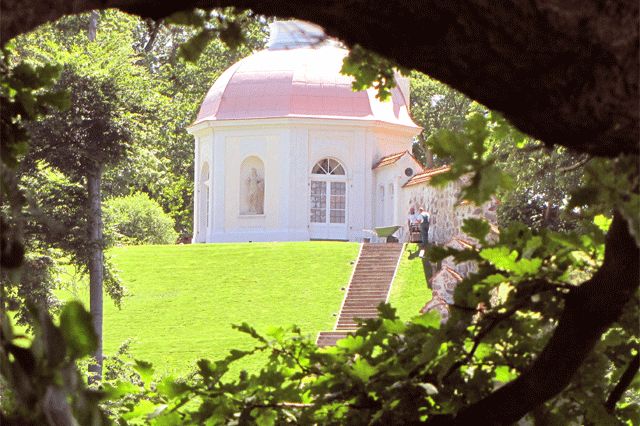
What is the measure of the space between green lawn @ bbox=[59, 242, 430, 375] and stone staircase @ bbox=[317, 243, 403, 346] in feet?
0.62

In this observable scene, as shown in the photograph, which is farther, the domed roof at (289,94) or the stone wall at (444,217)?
the domed roof at (289,94)

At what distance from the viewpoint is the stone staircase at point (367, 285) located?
2178cm

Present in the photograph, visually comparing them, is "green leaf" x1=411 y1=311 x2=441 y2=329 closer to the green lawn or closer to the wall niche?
the green lawn

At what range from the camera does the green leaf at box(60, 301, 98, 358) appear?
1.49 metres

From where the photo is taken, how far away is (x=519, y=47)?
225cm

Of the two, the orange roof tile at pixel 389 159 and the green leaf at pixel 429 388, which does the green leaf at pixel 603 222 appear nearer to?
the green leaf at pixel 429 388

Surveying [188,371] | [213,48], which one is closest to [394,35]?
[188,371]

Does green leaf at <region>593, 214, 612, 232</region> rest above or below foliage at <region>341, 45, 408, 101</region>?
below

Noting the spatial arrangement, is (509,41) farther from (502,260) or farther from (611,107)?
(502,260)

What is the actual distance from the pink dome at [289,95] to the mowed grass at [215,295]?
19.2 ft

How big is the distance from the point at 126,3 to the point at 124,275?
24.5 metres

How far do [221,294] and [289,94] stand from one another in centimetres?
1044

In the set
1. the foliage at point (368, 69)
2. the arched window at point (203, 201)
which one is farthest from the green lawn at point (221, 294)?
the foliage at point (368, 69)

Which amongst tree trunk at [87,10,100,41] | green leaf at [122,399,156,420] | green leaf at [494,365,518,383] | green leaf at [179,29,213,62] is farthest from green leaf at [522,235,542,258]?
tree trunk at [87,10,100,41]
